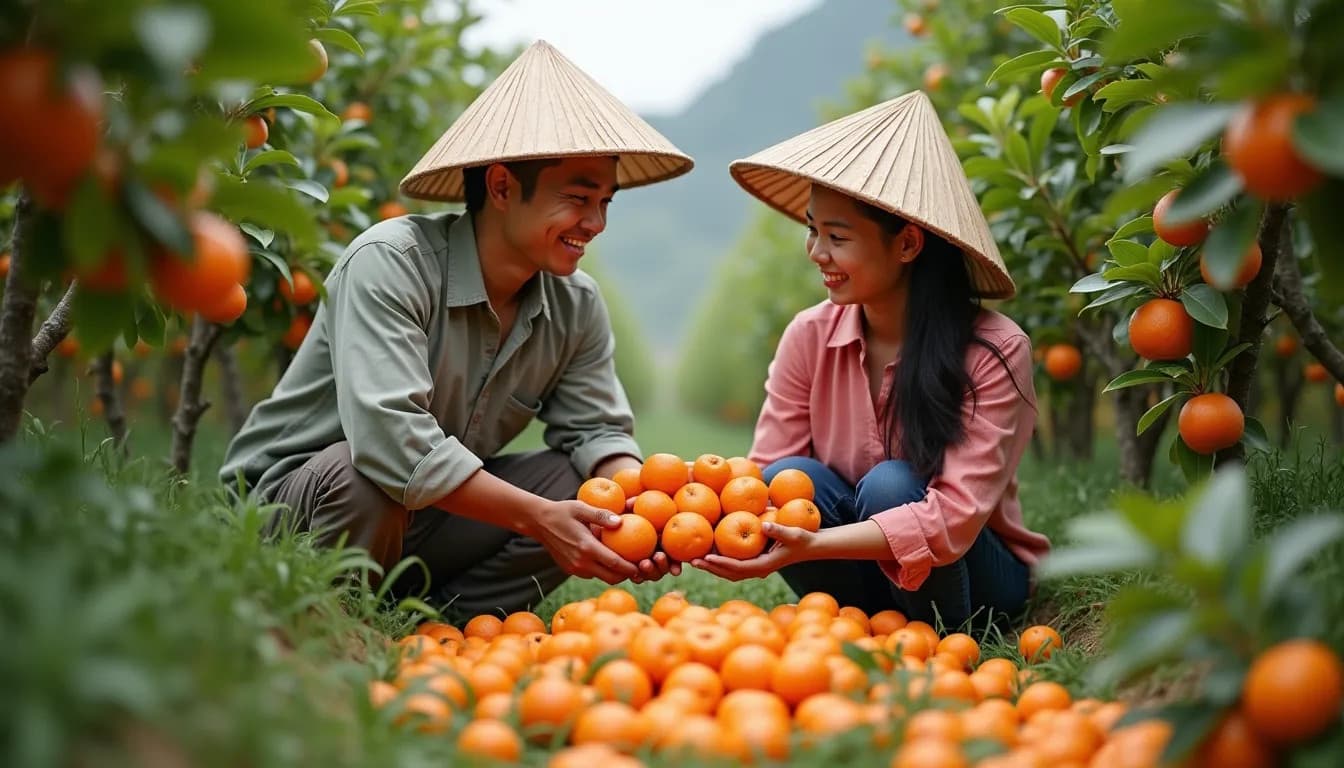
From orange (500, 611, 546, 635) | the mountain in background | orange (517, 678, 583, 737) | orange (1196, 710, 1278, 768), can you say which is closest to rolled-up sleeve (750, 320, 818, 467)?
orange (500, 611, 546, 635)

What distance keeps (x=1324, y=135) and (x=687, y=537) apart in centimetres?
158

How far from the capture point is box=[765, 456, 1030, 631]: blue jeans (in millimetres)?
2617

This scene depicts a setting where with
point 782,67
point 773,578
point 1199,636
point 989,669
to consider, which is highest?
point 782,67

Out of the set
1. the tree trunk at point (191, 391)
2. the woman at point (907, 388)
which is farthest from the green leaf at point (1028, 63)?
the tree trunk at point (191, 391)

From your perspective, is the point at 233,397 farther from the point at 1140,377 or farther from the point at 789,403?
the point at 1140,377

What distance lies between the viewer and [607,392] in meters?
3.13

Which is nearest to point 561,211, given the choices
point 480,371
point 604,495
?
point 480,371

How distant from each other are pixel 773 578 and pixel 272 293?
1.96m

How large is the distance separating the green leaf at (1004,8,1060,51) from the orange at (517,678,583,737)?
1906mm

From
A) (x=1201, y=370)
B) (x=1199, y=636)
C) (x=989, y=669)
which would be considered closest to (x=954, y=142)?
(x=1201, y=370)

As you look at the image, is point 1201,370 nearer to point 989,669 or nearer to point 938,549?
point 938,549

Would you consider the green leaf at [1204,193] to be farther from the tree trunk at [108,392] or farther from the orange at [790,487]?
the tree trunk at [108,392]

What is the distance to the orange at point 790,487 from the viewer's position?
264 centimetres

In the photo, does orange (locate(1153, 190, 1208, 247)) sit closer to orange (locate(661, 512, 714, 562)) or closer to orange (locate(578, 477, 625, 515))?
orange (locate(661, 512, 714, 562))
